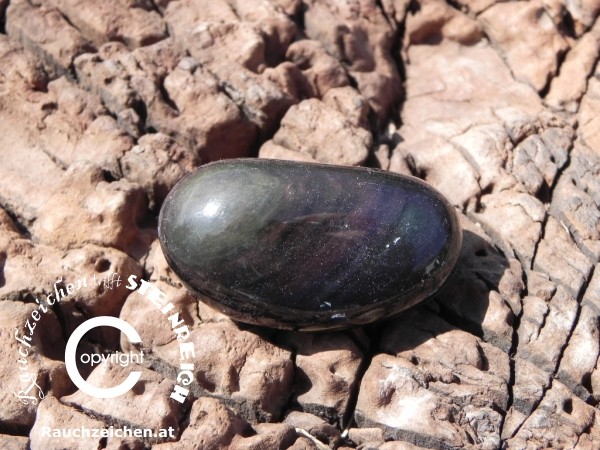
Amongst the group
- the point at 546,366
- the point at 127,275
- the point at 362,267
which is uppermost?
Result: the point at 362,267

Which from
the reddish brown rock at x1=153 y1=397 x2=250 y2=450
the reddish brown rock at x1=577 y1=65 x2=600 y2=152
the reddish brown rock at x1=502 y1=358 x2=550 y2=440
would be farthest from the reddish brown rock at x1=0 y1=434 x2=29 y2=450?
the reddish brown rock at x1=577 y1=65 x2=600 y2=152

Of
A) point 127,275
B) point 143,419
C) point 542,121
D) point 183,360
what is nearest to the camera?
point 143,419

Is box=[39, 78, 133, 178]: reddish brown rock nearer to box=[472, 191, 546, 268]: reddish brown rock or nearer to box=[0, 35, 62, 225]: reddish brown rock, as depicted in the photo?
box=[0, 35, 62, 225]: reddish brown rock

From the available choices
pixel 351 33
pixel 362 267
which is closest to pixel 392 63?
pixel 351 33

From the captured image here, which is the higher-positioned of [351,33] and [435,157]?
[351,33]

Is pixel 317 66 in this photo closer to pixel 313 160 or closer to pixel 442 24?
pixel 313 160

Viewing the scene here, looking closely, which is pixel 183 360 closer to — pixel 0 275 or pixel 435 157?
pixel 0 275
